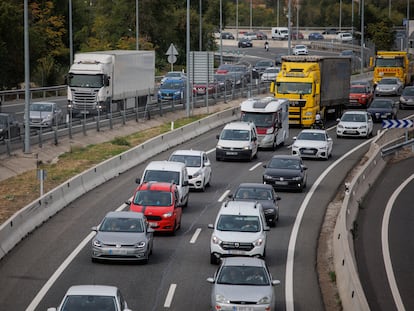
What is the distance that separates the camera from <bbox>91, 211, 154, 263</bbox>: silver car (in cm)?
2788

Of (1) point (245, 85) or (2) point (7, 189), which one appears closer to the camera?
(2) point (7, 189)

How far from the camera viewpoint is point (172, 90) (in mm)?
73438

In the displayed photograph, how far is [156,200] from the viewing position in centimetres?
3222

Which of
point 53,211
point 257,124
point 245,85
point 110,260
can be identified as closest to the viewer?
point 110,260

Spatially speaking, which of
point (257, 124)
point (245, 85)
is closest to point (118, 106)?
point (257, 124)

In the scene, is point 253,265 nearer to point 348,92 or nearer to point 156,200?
point 156,200

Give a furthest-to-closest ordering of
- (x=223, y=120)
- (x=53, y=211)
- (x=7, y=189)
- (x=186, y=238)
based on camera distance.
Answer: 1. (x=223, y=120)
2. (x=7, y=189)
3. (x=53, y=211)
4. (x=186, y=238)

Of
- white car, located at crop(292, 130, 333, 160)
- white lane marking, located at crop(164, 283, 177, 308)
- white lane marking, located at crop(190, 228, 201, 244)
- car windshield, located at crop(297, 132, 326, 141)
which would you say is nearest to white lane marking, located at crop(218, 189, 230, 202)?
white lane marking, located at crop(190, 228, 201, 244)

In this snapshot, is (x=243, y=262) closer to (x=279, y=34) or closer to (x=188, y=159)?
(x=188, y=159)

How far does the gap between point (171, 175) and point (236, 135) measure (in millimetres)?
12180

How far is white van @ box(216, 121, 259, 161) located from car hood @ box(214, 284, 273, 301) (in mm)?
24127

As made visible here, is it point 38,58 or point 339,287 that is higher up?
point 38,58

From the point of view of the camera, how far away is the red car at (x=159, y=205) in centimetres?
3180

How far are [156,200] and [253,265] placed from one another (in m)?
8.54
